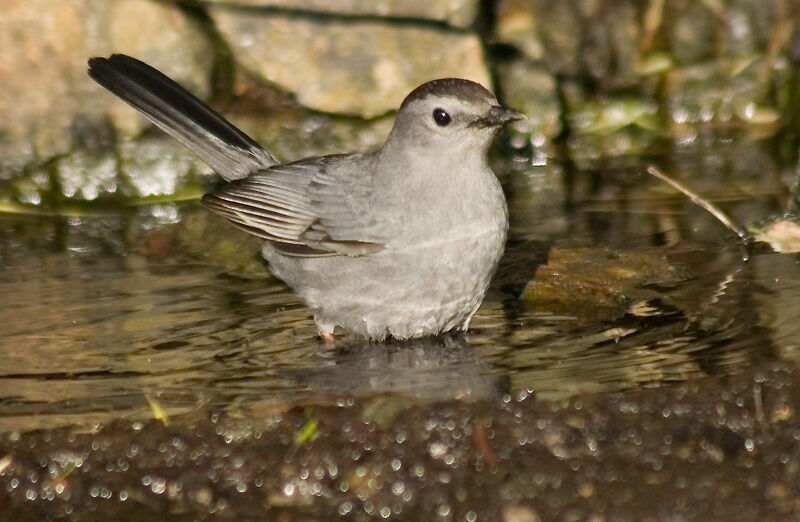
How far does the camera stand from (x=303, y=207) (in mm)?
4848

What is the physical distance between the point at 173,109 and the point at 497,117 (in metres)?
1.51

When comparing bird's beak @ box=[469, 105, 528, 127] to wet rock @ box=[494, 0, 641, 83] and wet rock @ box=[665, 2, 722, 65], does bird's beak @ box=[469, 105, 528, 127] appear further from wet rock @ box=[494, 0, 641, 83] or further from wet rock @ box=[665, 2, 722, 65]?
wet rock @ box=[665, 2, 722, 65]

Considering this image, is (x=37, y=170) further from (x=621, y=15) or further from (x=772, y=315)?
(x=772, y=315)

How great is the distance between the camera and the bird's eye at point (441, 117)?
177 inches

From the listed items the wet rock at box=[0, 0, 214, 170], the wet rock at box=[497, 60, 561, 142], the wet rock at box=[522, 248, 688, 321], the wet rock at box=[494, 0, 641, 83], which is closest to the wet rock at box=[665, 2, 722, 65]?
the wet rock at box=[494, 0, 641, 83]

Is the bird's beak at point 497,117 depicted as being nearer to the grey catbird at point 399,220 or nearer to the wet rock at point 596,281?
the grey catbird at point 399,220

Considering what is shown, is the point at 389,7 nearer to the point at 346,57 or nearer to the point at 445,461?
the point at 346,57

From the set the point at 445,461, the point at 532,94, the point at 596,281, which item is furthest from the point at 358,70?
the point at 445,461

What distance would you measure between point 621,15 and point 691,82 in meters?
0.63

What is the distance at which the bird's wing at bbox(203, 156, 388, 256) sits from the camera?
15.0 feet

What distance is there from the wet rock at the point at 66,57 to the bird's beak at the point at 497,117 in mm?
2773

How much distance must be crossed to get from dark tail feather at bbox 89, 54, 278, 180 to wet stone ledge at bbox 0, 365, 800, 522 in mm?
2098

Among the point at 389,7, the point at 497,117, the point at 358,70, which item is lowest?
Result: the point at 497,117

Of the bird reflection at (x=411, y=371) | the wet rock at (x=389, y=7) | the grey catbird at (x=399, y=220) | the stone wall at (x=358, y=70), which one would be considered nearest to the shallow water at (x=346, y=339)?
the bird reflection at (x=411, y=371)
